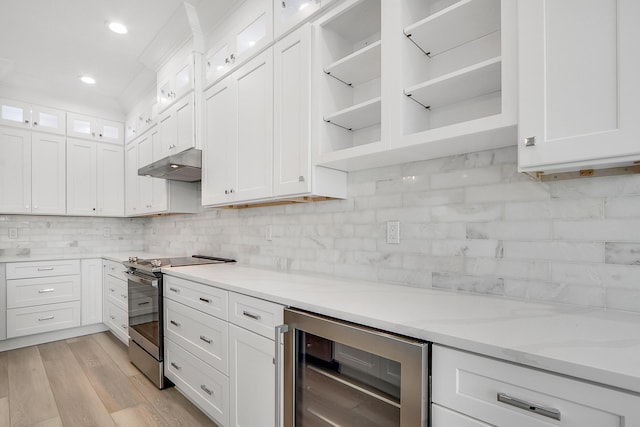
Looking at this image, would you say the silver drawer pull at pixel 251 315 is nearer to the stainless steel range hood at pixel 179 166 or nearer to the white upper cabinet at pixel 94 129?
the stainless steel range hood at pixel 179 166

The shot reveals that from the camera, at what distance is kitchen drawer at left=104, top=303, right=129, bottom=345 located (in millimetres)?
3377

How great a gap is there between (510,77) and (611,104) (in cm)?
32

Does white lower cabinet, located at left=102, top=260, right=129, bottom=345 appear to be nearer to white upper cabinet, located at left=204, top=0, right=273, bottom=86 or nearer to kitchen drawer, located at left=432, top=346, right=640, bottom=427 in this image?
white upper cabinet, located at left=204, top=0, right=273, bottom=86

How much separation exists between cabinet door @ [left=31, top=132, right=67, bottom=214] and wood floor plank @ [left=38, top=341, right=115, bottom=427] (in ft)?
5.52

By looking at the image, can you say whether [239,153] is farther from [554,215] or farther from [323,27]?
[554,215]

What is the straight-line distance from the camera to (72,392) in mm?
2477

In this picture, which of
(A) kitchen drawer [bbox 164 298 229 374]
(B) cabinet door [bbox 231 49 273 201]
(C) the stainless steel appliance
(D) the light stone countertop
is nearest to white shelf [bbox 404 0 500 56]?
(B) cabinet door [bbox 231 49 273 201]

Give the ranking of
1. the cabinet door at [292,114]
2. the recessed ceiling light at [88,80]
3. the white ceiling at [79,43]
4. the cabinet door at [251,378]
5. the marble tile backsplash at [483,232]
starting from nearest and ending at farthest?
the marble tile backsplash at [483,232] < the cabinet door at [251,378] < the cabinet door at [292,114] < the white ceiling at [79,43] < the recessed ceiling light at [88,80]

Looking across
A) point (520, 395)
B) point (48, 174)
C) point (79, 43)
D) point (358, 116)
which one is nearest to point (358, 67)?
point (358, 116)

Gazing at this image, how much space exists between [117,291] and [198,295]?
211cm

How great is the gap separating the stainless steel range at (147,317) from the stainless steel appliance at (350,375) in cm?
148

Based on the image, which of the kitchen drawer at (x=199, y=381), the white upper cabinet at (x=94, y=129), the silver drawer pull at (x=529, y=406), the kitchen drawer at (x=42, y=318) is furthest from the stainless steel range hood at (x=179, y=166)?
the silver drawer pull at (x=529, y=406)

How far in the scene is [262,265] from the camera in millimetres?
2646

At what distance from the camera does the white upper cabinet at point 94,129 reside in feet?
13.6
